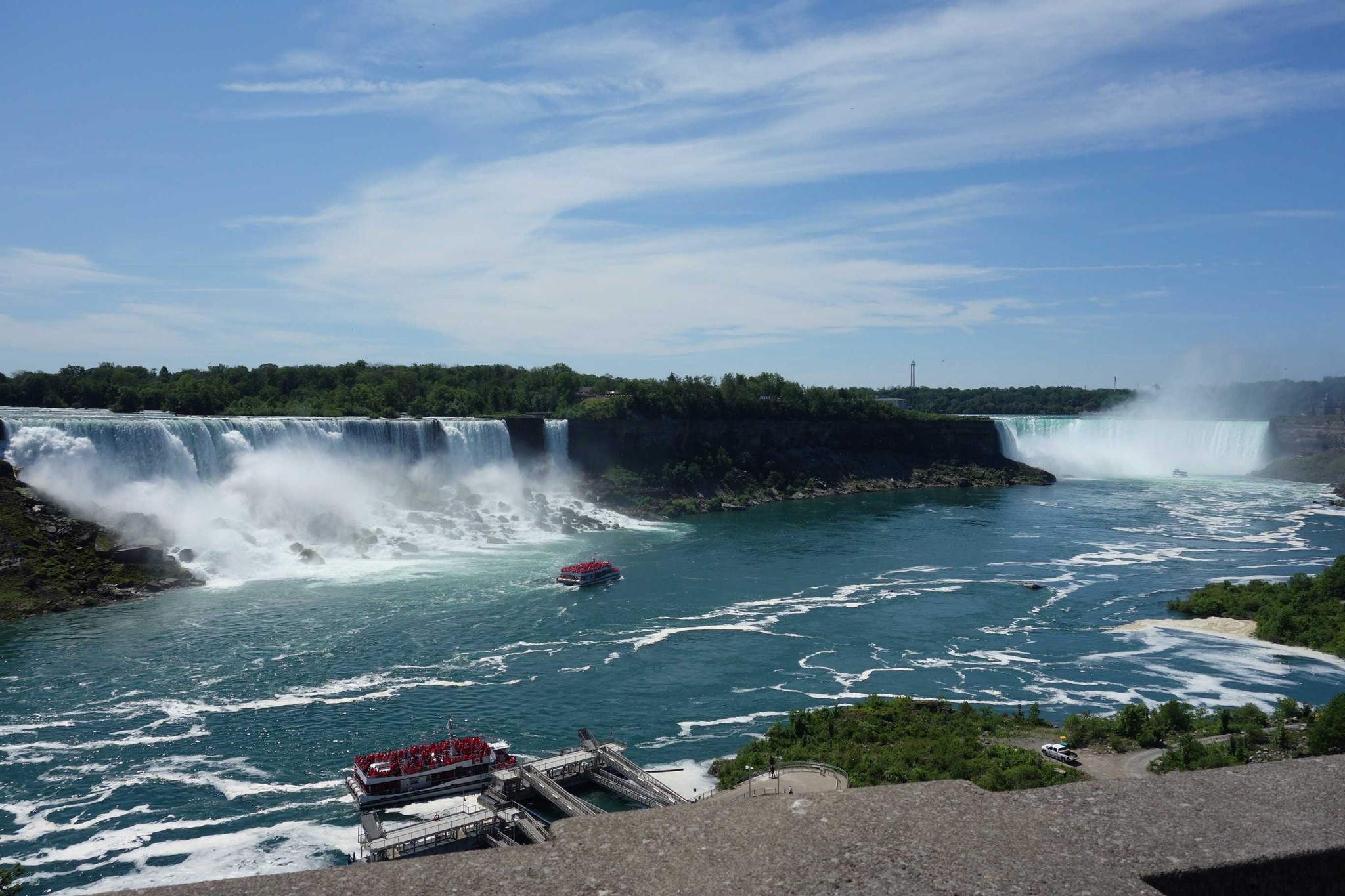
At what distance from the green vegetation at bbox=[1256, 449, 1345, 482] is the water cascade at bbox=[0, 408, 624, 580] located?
81.9 m

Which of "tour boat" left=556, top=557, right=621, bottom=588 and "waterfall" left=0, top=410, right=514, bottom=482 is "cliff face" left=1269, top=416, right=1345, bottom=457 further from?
"tour boat" left=556, top=557, right=621, bottom=588

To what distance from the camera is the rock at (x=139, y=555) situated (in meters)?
43.8

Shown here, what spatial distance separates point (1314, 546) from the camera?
55781 mm

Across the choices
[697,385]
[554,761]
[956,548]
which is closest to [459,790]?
[554,761]

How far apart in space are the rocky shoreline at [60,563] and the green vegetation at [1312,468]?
110 m

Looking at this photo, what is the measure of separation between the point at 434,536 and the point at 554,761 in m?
35.4

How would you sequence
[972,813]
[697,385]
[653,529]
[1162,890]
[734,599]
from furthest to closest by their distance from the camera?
1. [697,385]
2. [653,529]
3. [734,599]
4. [972,813]
5. [1162,890]

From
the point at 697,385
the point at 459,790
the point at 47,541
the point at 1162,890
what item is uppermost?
the point at 697,385

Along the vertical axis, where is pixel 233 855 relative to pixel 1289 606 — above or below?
below

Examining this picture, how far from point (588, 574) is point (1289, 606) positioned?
30.7 metres

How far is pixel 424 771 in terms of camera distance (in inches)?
892

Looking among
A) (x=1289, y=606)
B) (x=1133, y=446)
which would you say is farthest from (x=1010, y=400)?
(x=1289, y=606)

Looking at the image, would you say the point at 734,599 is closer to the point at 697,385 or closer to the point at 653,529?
the point at 653,529

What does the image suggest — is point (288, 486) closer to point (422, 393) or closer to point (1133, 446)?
point (422, 393)
